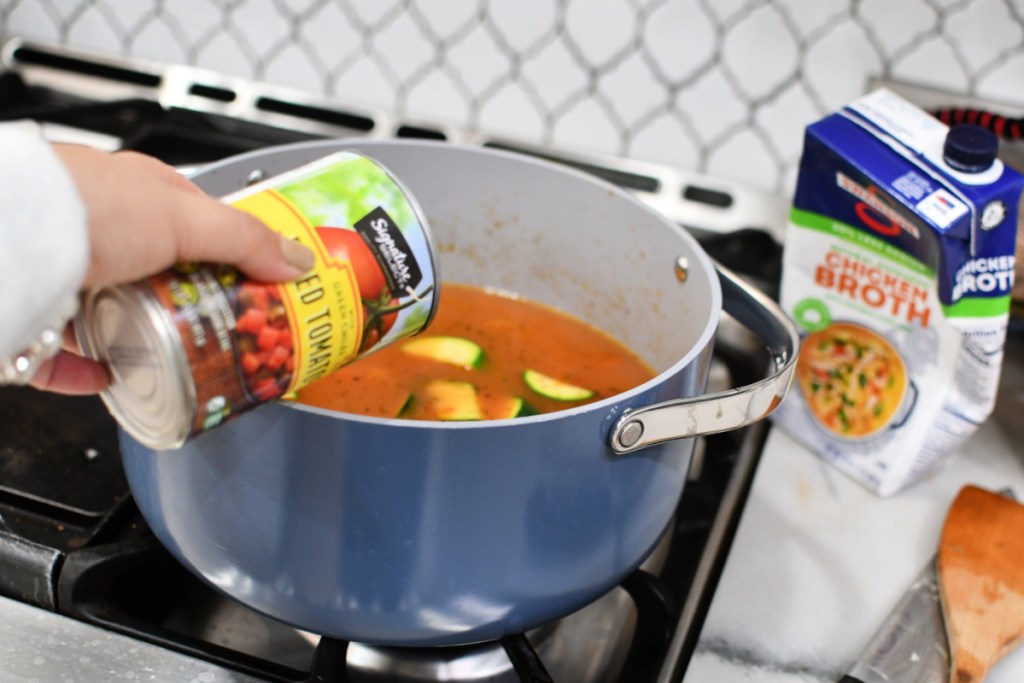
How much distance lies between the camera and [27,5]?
3.66 feet

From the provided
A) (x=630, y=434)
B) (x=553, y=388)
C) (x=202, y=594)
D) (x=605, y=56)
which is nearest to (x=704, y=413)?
(x=630, y=434)

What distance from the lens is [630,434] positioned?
0.53 meters

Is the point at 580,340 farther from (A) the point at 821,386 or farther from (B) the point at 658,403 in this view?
(B) the point at 658,403

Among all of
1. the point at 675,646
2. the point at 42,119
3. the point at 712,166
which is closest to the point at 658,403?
the point at 675,646

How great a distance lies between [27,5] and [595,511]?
90 centimetres

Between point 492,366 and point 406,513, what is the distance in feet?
0.95

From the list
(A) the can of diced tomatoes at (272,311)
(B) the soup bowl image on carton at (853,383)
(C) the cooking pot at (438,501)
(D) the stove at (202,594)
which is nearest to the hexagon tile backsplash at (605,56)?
(D) the stove at (202,594)

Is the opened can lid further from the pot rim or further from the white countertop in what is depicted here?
the white countertop

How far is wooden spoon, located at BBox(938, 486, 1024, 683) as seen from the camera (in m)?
0.65

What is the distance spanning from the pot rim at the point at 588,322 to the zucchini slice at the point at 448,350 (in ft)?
0.38

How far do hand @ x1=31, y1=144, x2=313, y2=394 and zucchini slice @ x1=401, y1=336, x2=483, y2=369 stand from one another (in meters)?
0.31

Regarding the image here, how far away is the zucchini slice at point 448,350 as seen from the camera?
0.78 m

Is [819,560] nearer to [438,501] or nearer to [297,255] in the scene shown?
[438,501]

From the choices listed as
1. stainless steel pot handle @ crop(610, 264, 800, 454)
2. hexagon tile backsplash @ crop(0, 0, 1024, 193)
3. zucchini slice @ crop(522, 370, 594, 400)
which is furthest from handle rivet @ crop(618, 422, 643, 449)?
hexagon tile backsplash @ crop(0, 0, 1024, 193)
